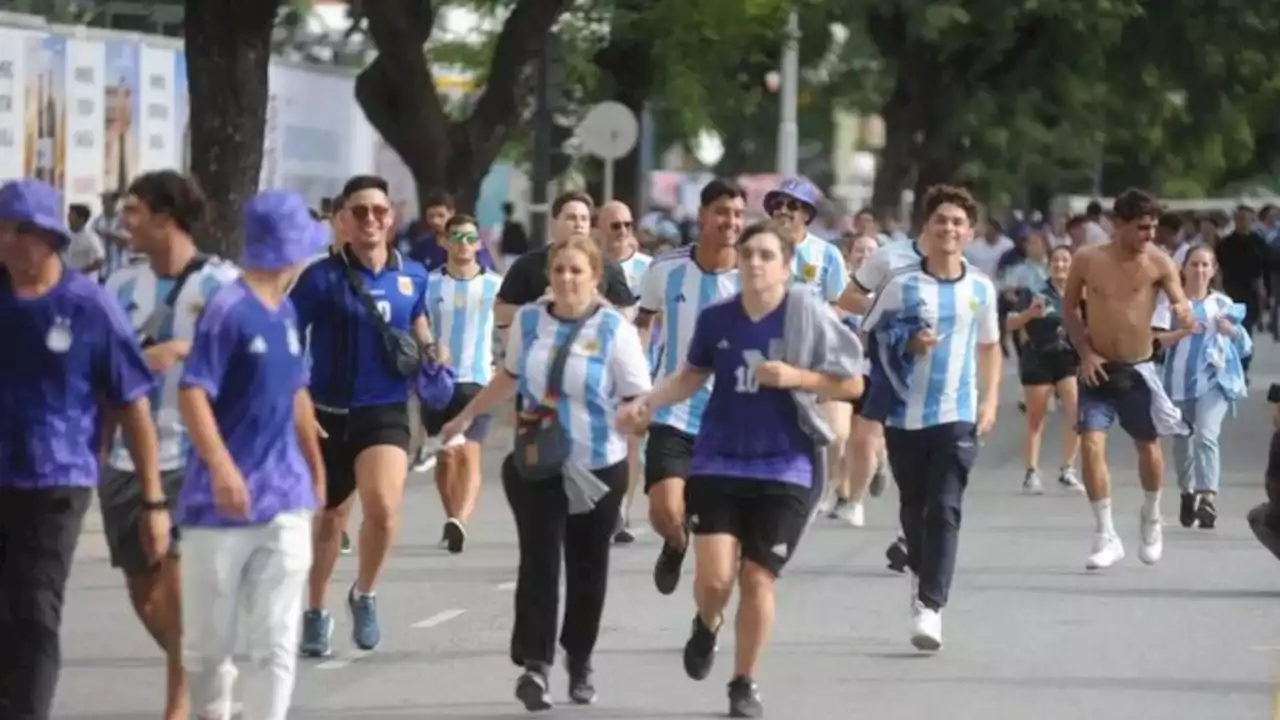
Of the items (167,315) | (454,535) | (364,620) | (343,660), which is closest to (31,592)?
(167,315)

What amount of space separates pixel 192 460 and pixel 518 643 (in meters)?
2.10

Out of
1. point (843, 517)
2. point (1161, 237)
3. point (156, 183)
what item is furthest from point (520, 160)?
point (156, 183)

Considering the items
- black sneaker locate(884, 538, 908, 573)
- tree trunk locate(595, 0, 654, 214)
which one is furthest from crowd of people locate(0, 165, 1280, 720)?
tree trunk locate(595, 0, 654, 214)

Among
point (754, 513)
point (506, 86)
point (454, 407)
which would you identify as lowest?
point (454, 407)

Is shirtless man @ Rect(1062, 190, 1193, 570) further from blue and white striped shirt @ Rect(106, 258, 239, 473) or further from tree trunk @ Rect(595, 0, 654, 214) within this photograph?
tree trunk @ Rect(595, 0, 654, 214)

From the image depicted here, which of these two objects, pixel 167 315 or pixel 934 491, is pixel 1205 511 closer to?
pixel 934 491

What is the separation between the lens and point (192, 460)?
8586 millimetres

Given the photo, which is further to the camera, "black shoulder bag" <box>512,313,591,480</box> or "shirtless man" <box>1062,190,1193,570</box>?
"shirtless man" <box>1062,190,1193,570</box>

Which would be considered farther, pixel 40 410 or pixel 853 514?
pixel 853 514

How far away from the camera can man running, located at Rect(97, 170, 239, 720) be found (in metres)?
9.23

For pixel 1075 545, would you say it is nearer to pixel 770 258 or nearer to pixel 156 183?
pixel 770 258

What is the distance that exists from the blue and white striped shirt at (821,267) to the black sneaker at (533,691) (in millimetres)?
4178

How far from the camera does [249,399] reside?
336 inches

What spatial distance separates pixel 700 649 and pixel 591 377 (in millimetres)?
964
